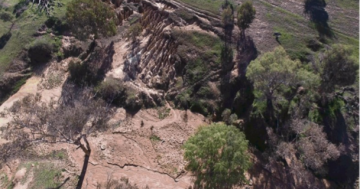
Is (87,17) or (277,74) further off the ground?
(87,17)

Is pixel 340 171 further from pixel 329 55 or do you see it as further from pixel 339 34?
pixel 339 34

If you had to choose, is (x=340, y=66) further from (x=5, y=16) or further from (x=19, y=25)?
(x=5, y=16)

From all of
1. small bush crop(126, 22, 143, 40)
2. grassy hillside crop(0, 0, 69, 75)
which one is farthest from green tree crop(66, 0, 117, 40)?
grassy hillside crop(0, 0, 69, 75)

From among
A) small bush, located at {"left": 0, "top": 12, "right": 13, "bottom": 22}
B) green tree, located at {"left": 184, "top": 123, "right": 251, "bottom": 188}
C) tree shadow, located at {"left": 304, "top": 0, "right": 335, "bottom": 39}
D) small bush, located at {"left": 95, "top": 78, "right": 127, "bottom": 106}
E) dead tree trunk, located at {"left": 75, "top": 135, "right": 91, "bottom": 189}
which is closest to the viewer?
green tree, located at {"left": 184, "top": 123, "right": 251, "bottom": 188}

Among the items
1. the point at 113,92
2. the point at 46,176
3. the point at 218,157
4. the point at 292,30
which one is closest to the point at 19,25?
the point at 113,92

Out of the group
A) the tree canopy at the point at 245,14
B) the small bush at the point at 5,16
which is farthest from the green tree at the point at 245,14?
the small bush at the point at 5,16

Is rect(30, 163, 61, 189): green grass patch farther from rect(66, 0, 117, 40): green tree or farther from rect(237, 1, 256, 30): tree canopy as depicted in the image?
rect(237, 1, 256, 30): tree canopy
